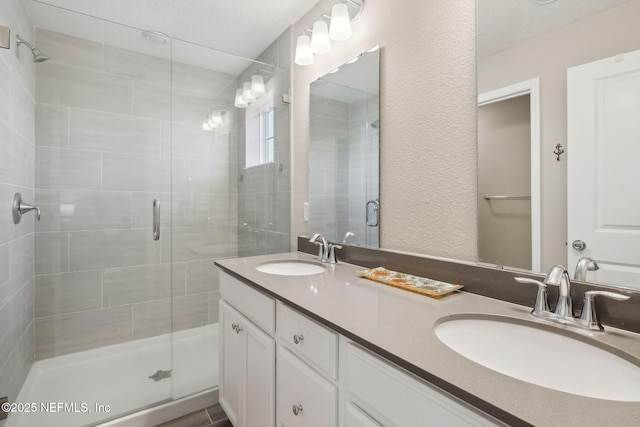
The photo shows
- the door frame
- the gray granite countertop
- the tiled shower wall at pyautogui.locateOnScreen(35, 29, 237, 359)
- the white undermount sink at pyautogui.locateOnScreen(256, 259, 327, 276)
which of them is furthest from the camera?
the tiled shower wall at pyautogui.locateOnScreen(35, 29, 237, 359)

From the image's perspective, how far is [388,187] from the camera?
57.1 inches

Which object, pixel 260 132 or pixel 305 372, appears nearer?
pixel 305 372

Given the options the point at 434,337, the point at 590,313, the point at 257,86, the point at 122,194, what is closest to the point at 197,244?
the point at 122,194

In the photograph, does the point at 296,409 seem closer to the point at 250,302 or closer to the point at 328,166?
the point at 250,302

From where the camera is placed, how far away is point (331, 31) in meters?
1.62

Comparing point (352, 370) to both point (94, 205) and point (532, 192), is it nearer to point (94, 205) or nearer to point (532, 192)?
point (532, 192)

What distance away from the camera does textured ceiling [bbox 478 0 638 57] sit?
0.87 m

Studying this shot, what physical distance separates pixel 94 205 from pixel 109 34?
1124 mm

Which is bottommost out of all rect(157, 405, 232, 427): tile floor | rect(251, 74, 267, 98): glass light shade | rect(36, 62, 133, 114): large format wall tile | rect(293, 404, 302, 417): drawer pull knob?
rect(157, 405, 232, 427): tile floor

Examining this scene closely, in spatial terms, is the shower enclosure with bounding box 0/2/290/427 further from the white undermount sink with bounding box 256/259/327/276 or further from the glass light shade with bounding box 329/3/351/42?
the glass light shade with bounding box 329/3/351/42

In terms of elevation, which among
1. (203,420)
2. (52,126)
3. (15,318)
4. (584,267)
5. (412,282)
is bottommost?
(203,420)

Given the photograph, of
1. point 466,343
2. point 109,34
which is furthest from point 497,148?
point 109,34


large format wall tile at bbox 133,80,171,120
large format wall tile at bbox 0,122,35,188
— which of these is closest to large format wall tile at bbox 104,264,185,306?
large format wall tile at bbox 0,122,35,188

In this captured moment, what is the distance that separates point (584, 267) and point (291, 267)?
1257mm
